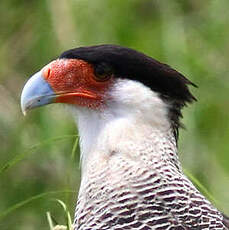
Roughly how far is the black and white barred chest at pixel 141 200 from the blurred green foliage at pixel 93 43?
4.72 ft

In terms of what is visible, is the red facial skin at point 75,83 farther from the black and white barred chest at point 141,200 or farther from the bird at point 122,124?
the black and white barred chest at point 141,200

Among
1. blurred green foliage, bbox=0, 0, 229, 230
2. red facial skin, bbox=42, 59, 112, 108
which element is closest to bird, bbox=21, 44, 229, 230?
red facial skin, bbox=42, 59, 112, 108

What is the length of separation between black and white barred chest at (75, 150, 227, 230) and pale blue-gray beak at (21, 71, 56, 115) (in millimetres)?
284

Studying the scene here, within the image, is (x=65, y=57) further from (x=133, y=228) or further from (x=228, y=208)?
(x=228, y=208)

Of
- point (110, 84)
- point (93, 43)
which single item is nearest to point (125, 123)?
point (110, 84)

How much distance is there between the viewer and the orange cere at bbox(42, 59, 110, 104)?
464 centimetres

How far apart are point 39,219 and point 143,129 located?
6.57 feet

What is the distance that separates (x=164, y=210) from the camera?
4449mm

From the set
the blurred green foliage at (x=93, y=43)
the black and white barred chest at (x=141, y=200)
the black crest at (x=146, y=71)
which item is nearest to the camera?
the black and white barred chest at (x=141, y=200)

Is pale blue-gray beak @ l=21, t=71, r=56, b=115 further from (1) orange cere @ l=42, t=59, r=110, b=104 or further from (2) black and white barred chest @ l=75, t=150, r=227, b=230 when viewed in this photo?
(2) black and white barred chest @ l=75, t=150, r=227, b=230

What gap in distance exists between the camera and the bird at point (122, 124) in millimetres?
4504

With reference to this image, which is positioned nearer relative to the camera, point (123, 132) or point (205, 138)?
point (123, 132)

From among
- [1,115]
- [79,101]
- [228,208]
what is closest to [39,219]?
[1,115]

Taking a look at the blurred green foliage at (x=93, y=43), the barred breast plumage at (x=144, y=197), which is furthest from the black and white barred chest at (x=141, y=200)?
the blurred green foliage at (x=93, y=43)
